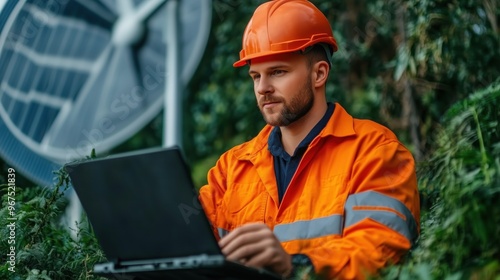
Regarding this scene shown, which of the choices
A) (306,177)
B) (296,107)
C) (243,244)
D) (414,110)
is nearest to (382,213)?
(306,177)

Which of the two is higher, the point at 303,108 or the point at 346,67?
the point at 346,67

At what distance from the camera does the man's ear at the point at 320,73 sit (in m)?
3.94

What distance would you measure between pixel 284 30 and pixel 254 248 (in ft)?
3.44

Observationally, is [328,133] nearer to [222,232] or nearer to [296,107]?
[296,107]

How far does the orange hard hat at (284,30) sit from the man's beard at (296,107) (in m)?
0.16

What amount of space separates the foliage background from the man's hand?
1.14 ft

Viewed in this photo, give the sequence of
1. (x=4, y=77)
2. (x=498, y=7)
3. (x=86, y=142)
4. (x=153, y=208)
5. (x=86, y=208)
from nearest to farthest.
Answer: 1. (x=153, y=208)
2. (x=86, y=208)
3. (x=498, y=7)
4. (x=4, y=77)
5. (x=86, y=142)

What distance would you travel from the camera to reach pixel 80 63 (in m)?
10.5

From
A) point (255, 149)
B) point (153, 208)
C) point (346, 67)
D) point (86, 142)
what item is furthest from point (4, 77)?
point (153, 208)

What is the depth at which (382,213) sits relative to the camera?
342cm

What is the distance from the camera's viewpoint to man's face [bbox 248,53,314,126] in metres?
3.85

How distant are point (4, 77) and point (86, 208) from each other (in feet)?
18.1

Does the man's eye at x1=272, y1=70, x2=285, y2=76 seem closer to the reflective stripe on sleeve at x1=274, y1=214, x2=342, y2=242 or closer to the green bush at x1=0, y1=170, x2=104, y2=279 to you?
the reflective stripe on sleeve at x1=274, y1=214, x2=342, y2=242

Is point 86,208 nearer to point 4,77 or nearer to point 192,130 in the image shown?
point 4,77
